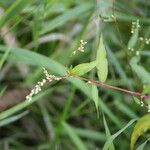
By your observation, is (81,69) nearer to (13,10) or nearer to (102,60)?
(102,60)

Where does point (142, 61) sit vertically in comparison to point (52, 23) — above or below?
below

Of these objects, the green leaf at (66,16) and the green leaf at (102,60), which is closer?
the green leaf at (102,60)

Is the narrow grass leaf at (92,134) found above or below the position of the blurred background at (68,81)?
below

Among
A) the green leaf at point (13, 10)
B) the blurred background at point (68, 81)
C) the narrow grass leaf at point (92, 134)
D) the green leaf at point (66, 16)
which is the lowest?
the narrow grass leaf at point (92, 134)

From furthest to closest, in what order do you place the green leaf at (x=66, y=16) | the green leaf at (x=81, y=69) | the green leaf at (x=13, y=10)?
the green leaf at (x=66, y=16) → the green leaf at (x=13, y=10) → the green leaf at (x=81, y=69)

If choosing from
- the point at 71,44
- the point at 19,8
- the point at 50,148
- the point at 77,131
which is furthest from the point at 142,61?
the point at 19,8

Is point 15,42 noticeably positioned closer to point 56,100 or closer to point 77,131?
point 56,100

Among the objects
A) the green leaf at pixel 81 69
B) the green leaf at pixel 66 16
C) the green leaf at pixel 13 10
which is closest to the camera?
the green leaf at pixel 81 69

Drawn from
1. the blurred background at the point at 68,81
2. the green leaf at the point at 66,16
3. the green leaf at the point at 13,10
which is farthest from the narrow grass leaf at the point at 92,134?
the green leaf at the point at 13,10

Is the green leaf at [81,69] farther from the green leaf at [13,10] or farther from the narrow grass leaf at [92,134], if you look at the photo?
the narrow grass leaf at [92,134]
